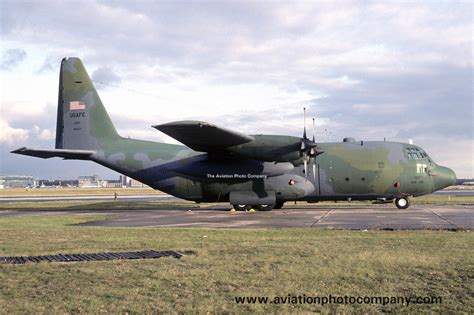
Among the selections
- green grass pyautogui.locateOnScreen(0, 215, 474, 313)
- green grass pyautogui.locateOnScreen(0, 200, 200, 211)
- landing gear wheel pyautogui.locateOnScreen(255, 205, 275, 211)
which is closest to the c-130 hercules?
landing gear wheel pyautogui.locateOnScreen(255, 205, 275, 211)

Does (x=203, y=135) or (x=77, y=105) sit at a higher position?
(x=77, y=105)

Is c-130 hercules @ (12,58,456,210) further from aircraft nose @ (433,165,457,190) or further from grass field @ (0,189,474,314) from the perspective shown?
grass field @ (0,189,474,314)

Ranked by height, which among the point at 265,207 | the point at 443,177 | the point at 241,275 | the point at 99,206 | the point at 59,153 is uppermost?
the point at 59,153

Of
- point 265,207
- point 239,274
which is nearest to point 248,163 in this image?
point 265,207

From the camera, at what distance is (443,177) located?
94.9 feet

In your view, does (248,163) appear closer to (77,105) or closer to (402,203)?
(402,203)

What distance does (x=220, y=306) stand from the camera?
21.6ft

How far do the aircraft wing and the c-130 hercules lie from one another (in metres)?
0.22

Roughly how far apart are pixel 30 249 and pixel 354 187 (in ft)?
68.8

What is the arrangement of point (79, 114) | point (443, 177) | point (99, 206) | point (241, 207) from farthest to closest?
point (99, 206), point (79, 114), point (443, 177), point (241, 207)

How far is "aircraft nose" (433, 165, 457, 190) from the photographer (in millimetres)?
28844

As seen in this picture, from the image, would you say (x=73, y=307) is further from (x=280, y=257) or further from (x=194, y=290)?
(x=280, y=257)

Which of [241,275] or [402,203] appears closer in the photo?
[241,275]

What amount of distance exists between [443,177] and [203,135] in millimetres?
15927
